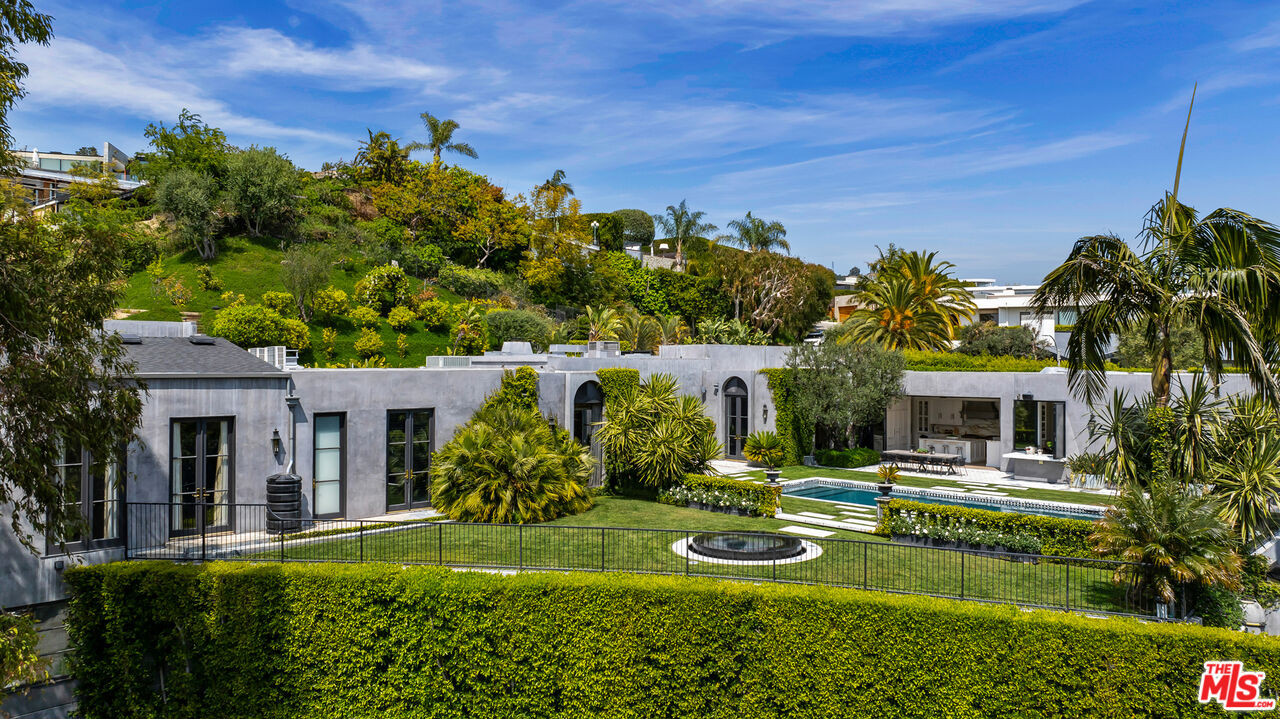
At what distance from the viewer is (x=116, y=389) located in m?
9.23

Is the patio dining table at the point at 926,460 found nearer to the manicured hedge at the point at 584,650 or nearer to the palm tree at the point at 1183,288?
the palm tree at the point at 1183,288

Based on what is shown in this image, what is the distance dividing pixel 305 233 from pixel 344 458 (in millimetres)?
31305

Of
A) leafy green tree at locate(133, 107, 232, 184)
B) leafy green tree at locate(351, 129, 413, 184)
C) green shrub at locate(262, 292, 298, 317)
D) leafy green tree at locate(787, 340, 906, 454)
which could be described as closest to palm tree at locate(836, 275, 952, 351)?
leafy green tree at locate(787, 340, 906, 454)

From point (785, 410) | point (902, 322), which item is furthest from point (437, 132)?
point (785, 410)

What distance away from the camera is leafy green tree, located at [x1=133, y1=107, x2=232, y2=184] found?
43.6 meters

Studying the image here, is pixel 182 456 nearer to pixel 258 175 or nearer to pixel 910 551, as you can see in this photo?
pixel 910 551

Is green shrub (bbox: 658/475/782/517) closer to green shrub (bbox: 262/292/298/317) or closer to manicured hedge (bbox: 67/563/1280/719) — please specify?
manicured hedge (bbox: 67/563/1280/719)

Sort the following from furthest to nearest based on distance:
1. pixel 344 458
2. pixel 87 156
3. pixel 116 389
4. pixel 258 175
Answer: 1. pixel 87 156
2. pixel 258 175
3. pixel 344 458
4. pixel 116 389

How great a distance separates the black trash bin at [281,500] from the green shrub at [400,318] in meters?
22.6

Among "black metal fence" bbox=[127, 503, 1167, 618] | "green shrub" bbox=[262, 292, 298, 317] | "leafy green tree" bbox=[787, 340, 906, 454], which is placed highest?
"green shrub" bbox=[262, 292, 298, 317]

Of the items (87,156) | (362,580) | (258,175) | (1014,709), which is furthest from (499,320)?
(87,156)

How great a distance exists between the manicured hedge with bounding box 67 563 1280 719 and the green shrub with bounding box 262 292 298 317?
24.3m

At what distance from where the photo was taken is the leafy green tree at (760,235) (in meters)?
59.5

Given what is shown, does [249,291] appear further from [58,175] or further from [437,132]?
[58,175]
